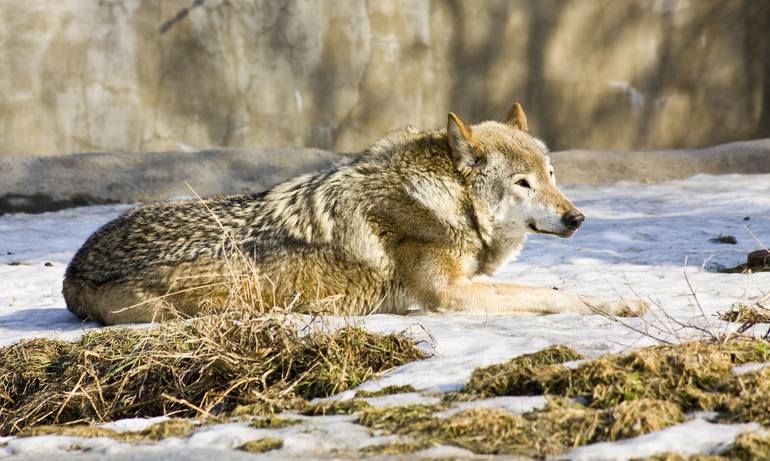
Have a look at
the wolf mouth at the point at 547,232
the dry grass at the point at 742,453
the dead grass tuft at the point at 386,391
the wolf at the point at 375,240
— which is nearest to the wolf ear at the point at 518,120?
the wolf at the point at 375,240

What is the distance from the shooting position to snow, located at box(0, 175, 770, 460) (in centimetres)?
315

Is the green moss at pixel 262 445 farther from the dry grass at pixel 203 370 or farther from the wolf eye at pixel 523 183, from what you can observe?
the wolf eye at pixel 523 183

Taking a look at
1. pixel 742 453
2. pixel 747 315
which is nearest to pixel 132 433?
pixel 742 453

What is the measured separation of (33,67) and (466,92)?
4988 millimetres

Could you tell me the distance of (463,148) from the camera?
17.2ft

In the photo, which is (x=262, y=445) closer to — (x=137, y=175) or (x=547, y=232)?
(x=547, y=232)

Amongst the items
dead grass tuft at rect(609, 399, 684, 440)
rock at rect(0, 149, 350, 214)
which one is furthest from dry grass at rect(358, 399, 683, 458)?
rock at rect(0, 149, 350, 214)

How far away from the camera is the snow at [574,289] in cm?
315

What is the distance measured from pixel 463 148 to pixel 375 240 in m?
0.68

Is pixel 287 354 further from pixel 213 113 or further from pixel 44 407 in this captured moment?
pixel 213 113

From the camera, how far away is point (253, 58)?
11516mm

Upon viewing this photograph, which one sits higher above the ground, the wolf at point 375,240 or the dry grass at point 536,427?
the wolf at point 375,240

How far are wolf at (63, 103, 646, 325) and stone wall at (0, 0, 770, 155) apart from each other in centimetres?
625

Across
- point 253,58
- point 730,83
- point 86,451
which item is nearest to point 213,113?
point 253,58
